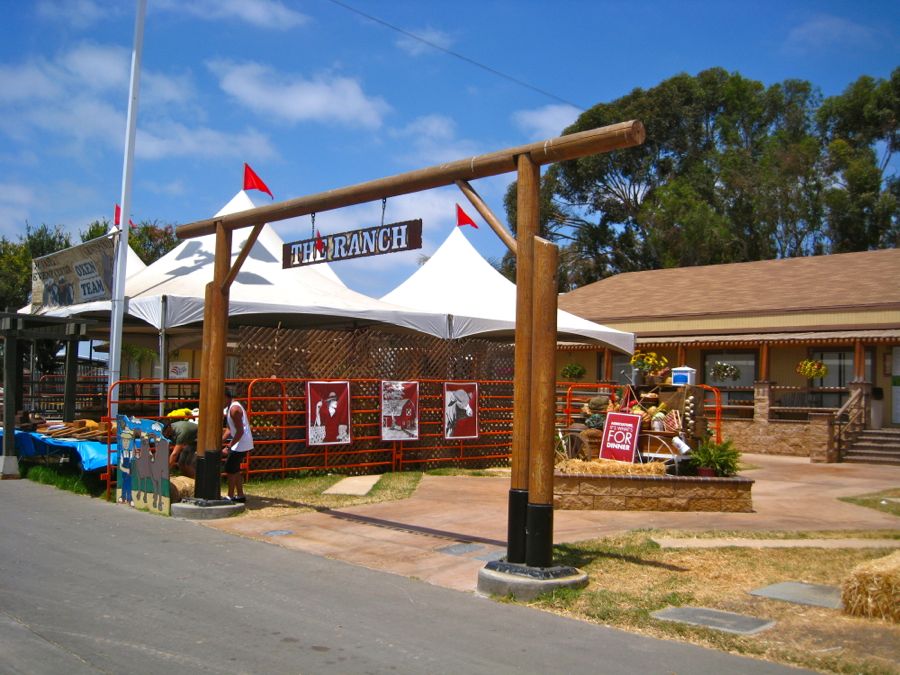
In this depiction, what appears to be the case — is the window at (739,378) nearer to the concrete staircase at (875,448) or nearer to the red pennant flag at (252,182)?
the concrete staircase at (875,448)

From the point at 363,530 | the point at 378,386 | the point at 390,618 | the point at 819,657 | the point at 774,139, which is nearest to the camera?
the point at 819,657

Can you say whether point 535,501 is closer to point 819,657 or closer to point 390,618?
point 390,618

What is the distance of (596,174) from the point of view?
152 ft

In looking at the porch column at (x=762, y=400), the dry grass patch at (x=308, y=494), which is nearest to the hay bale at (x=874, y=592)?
the dry grass patch at (x=308, y=494)

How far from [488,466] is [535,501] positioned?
32.1 feet

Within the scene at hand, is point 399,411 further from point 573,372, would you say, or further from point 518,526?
point 573,372

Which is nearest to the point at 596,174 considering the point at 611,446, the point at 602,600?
the point at 611,446

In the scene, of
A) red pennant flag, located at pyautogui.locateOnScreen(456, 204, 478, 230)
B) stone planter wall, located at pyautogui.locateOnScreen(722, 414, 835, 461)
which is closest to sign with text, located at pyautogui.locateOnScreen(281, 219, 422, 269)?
red pennant flag, located at pyautogui.locateOnScreen(456, 204, 478, 230)

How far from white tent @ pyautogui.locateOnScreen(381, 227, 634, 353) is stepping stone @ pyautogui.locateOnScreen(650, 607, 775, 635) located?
11564 mm

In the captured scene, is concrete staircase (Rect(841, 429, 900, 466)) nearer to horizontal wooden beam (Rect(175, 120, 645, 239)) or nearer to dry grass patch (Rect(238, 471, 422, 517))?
dry grass patch (Rect(238, 471, 422, 517))

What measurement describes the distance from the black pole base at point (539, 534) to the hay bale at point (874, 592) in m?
2.29

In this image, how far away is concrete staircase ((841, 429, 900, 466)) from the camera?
19469 mm

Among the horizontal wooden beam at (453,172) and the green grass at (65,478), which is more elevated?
the horizontal wooden beam at (453,172)

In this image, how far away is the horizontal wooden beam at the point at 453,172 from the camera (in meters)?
7.08
